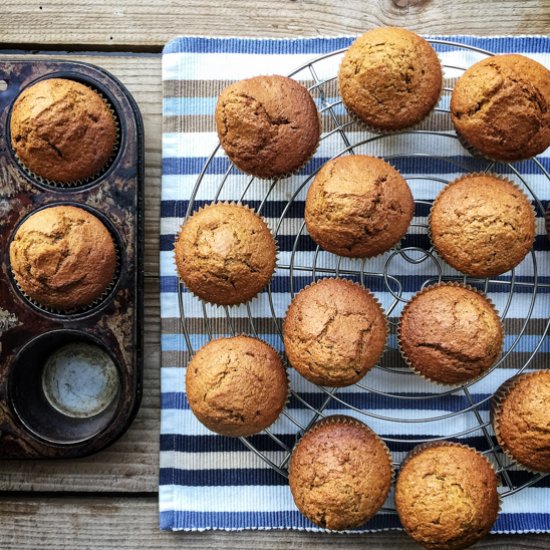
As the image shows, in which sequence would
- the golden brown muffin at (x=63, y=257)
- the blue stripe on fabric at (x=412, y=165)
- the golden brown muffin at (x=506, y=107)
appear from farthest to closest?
the blue stripe on fabric at (x=412, y=165) < the golden brown muffin at (x=63, y=257) < the golden brown muffin at (x=506, y=107)

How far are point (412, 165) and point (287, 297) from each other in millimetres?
697

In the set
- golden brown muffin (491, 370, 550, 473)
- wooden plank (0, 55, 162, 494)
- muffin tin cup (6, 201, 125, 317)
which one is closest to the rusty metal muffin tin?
muffin tin cup (6, 201, 125, 317)

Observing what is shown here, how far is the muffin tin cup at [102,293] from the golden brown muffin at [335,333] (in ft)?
2.18

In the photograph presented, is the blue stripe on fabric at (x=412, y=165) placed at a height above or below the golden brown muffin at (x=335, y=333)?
above

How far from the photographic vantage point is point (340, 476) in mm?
1764

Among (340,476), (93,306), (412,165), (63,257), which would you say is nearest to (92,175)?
(63,257)

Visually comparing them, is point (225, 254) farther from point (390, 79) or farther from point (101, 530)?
point (101, 530)

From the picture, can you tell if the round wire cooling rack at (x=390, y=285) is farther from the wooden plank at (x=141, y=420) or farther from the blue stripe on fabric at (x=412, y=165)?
→ the wooden plank at (x=141, y=420)

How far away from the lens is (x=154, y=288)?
7.07 ft

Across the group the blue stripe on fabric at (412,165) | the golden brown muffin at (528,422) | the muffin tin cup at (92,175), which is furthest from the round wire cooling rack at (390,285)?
the muffin tin cup at (92,175)

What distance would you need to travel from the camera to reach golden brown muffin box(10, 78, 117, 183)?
6.00 feet

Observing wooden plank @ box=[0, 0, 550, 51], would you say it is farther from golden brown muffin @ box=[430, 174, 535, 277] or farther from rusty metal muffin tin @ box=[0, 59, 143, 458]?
golden brown muffin @ box=[430, 174, 535, 277]

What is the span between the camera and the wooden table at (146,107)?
83.4 inches

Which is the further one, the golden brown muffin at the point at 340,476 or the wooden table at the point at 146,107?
the wooden table at the point at 146,107
